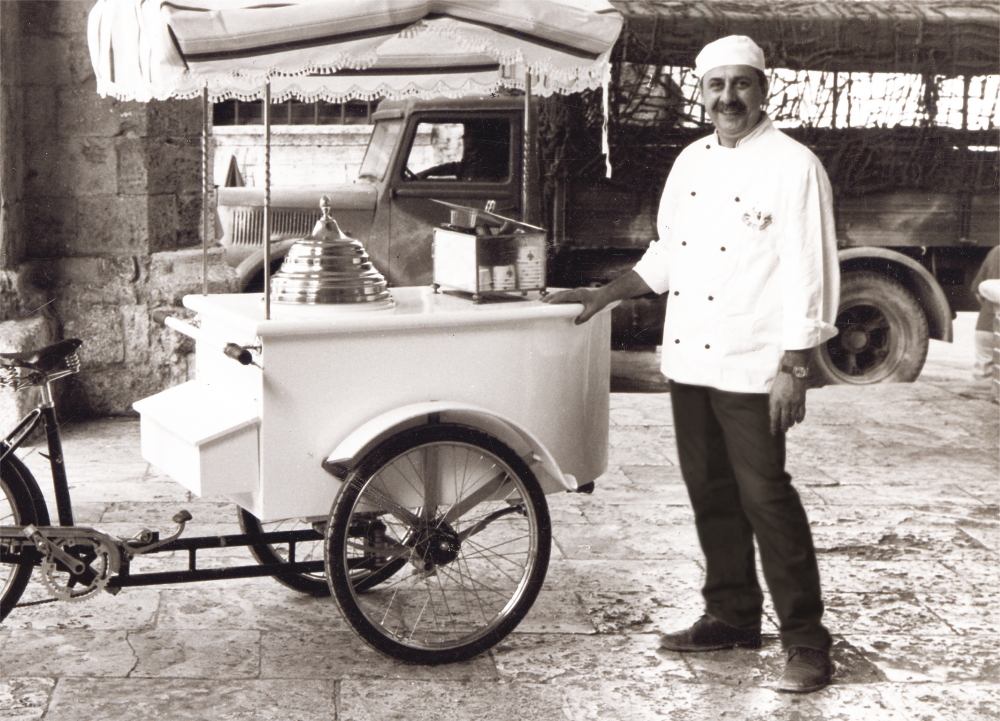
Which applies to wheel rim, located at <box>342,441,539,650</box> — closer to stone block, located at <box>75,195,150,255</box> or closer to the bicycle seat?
the bicycle seat

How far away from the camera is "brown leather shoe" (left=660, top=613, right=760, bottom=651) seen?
160 inches

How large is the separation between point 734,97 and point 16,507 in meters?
2.48

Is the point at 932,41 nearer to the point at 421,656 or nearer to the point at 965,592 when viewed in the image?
the point at 965,592

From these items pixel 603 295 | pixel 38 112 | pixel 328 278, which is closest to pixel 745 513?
pixel 603 295

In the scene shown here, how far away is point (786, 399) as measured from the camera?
3582 millimetres

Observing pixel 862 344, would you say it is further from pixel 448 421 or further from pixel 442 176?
pixel 448 421

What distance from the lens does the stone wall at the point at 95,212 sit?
7.13 m

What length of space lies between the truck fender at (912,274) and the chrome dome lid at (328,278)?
616 centimetres

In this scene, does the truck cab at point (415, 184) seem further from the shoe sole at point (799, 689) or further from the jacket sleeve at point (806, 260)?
the shoe sole at point (799, 689)

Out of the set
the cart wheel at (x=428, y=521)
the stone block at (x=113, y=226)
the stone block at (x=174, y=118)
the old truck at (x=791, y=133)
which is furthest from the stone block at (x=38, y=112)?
the cart wheel at (x=428, y=521)

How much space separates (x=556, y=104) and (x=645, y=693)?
599 cm

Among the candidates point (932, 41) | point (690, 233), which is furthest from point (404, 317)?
point (932, 41)

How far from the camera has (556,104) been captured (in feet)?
29.7

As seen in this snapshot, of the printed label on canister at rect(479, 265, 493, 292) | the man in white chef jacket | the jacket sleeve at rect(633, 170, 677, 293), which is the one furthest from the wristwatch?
the printed label on canister at rect(479, 265, 493, 292)
